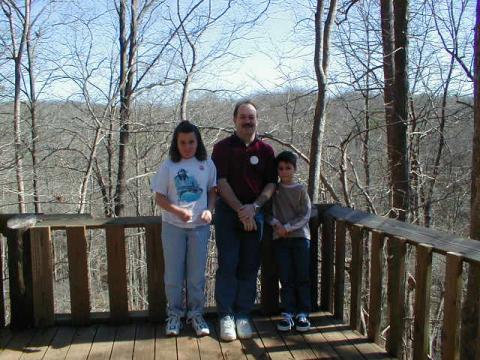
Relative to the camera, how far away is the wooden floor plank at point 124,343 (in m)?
2.84

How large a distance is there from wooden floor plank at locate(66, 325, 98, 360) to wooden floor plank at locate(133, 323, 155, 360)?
0.94 feet

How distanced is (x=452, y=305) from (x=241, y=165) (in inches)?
56.5

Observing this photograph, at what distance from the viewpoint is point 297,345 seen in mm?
2943

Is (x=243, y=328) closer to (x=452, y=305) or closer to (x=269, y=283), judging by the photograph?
(x=269, y=283)

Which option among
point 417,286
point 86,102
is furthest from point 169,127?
point 417,286

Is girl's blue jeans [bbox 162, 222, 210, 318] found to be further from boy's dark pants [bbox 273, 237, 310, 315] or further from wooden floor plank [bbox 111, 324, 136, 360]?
boy's dark pants [bbox 273, 237, 310, 315]

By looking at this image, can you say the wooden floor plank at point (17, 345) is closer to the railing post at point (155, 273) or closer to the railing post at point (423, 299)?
the railing post at point (155, 273)

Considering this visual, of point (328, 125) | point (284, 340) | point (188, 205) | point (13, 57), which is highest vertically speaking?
point (13, 57)

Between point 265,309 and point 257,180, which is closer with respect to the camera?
point 257,180

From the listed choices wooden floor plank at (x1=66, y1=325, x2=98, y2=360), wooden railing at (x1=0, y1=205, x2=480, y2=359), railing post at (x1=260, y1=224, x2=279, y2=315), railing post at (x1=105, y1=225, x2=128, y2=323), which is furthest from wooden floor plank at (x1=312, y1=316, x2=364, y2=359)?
wooden floor plank at (x1=66, y1=325, x2=98, y2=360)

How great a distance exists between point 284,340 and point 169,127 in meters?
9.86

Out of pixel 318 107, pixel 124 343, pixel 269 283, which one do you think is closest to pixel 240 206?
pixel 269 283

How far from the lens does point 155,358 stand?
2.78 m

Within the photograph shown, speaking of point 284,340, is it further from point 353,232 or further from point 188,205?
point 188,205
